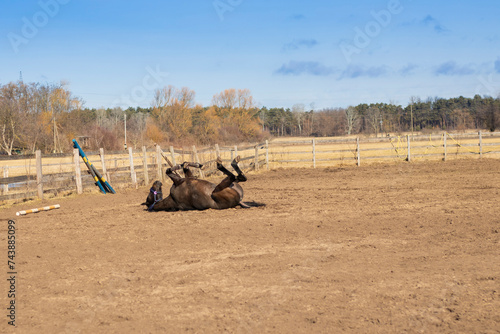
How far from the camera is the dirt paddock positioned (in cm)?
378

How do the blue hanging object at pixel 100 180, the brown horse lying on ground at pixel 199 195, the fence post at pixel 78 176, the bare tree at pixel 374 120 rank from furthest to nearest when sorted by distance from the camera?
the bare tree at pixel 374 120 → the blue hanging object at pixel 100 180 → the fence post at pixel 78 176 → the brown horse lying on ground at pixel 199 195

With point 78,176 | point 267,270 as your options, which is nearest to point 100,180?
point 78,176

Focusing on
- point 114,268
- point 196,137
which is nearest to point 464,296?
point 114,268

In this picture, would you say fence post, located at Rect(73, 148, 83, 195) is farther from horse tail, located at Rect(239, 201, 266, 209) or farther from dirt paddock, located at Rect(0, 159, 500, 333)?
horse tail, located at Rect(239, 201, 266, 209)

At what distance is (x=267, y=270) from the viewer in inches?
202

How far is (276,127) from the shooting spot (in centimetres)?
12706

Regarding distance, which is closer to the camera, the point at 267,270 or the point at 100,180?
the point at 267,270

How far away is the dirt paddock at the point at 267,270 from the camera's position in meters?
3.78

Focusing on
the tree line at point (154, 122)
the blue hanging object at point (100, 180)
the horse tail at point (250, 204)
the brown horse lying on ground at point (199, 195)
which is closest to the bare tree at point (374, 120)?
the tree line at point (154, 122)

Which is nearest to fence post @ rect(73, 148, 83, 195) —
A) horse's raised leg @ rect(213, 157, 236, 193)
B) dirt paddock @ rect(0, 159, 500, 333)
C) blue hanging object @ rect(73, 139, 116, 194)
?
blue hanging object @ rect(73, 139, 116, 194)

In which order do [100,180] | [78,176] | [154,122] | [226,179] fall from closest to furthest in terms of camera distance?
[226,179] < [78,176] < [100,180] < [154,122]

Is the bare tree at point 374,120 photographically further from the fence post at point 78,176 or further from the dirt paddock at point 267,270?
the dirt paddock at point 267,270

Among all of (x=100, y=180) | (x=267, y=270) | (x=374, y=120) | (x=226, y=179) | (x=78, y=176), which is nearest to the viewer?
(x=267, y=270)

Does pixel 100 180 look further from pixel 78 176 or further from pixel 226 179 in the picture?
pixel 226 179
